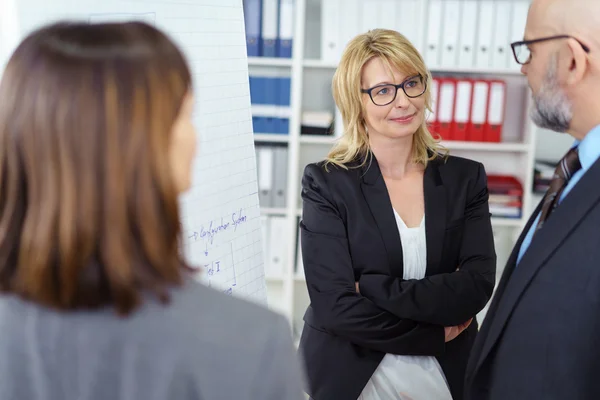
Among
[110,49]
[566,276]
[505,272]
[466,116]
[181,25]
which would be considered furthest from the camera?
[466,116]

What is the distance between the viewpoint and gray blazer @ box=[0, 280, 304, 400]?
29.1 inches

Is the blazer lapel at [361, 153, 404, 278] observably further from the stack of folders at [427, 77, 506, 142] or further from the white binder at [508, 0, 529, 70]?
the white binder at [508, 0, 529, 70]

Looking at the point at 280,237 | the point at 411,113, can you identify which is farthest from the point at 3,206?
the point at 280,237

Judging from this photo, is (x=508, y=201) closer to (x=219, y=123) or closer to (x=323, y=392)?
(x=323, y=392)

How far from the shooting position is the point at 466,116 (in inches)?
135

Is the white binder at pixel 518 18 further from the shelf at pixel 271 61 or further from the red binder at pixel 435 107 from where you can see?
the shelf at pixel 271 61

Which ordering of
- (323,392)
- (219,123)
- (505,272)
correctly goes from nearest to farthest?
1. (505,272)
2. (219,123)
3. (323,392)

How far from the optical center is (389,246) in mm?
1766

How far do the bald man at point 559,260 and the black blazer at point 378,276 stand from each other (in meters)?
0.38

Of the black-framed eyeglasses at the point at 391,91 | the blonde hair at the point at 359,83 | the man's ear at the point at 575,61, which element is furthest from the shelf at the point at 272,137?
the man's ear at the point at 575,61

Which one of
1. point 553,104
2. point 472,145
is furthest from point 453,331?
point 472,145

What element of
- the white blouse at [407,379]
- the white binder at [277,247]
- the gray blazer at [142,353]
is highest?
the gray blazer at [142,353]

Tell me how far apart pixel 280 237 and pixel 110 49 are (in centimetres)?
287

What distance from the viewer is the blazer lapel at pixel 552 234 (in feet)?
3.73
